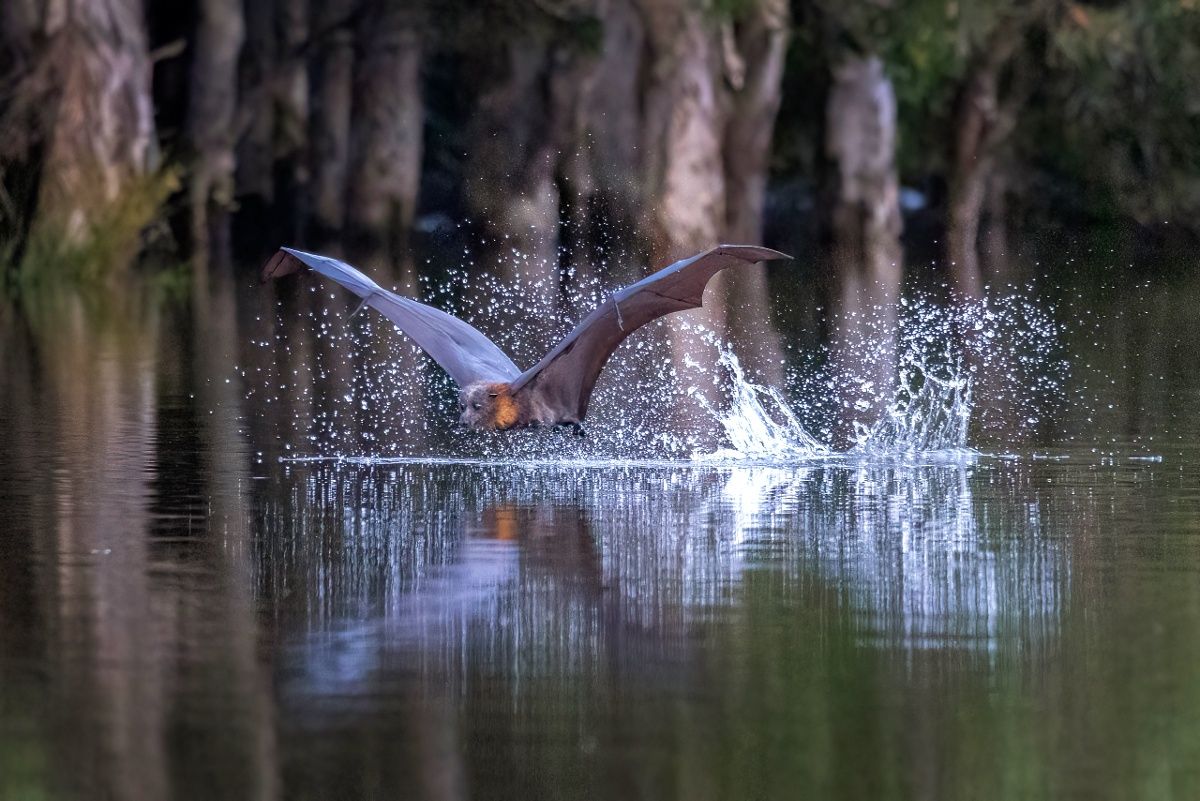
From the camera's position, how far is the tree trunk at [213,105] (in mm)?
41750

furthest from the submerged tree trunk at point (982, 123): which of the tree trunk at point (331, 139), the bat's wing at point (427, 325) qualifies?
the bat's wing at point (427, 325)

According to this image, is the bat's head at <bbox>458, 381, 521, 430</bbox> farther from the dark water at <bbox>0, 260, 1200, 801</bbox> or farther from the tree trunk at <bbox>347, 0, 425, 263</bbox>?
the tree trunk at <bbox>347, 0, 425, 263</bbox>

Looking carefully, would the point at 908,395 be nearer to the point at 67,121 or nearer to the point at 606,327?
the point at 606,327

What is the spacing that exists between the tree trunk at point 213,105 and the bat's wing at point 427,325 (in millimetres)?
27041

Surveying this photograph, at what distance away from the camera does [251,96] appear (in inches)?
1796

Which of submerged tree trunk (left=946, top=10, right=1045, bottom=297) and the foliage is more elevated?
submerged tree trunk (left=946, top=10, right=1045, bottom=297)

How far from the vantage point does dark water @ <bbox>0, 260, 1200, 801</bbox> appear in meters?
7.38

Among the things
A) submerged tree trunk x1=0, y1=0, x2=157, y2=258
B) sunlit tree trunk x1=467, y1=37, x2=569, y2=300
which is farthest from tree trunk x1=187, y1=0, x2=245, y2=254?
sunlit tree trunk x1=467, y1=37, x2=569, y2=300

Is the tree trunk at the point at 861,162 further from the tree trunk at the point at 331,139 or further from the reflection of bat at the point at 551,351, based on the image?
the reflection of bat at the point at 551,351

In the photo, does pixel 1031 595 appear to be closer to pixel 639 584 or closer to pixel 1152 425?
pixel 639 584

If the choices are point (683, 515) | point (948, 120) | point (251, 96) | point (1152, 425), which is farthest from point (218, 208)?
point (683, 515)

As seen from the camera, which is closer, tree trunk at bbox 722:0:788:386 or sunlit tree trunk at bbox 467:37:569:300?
tree trunk at bbox 722:0:788:386

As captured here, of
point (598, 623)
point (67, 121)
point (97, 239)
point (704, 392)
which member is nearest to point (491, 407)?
point (704, 392)

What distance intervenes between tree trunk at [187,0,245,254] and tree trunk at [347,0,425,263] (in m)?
3.06
